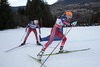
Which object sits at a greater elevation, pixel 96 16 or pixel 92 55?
pixel 92 55

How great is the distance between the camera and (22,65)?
19.2ft

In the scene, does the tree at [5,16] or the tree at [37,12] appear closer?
the tree at [5,16]

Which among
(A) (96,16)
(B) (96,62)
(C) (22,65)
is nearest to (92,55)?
(B) (96,62)

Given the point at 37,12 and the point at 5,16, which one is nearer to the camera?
the point at 5,16

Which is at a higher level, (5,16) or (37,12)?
(5,16)

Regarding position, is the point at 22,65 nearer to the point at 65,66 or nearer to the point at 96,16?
the point at 65,66

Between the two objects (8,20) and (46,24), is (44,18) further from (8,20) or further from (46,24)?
(8,20)

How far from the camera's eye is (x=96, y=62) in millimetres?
5762

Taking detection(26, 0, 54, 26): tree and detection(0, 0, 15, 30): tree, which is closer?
detection(0, 0, 15, 30): tree

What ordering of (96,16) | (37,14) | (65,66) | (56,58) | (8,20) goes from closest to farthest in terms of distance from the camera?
(65,66) < (56,58) < (8,20) < (37,14) < (96,16)

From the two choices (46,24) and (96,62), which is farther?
(46,24)

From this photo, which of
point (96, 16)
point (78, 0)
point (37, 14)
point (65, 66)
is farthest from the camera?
point (78, 0)

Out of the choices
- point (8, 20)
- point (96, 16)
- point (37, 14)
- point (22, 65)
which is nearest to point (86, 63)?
point (22, 65)

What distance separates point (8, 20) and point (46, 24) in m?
14.8
